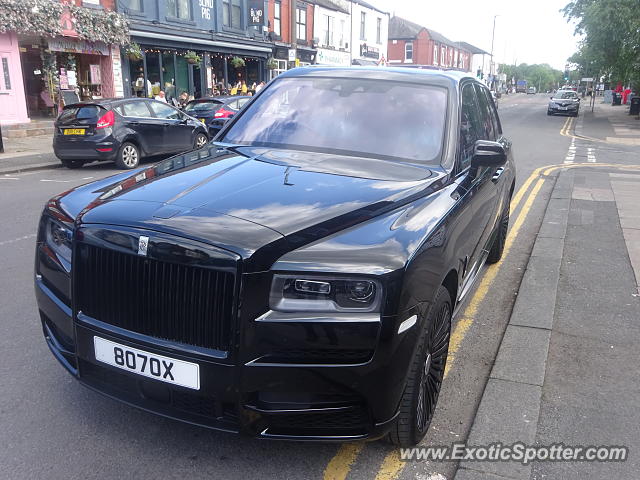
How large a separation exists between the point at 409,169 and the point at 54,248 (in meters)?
2.01

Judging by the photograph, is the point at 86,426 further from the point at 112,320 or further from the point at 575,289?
the point at 575,289

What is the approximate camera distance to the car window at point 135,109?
43.2 feet

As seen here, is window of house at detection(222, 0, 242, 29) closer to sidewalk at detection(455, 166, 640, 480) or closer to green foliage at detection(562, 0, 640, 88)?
green foliage at detection(562, 0, 640, 88)

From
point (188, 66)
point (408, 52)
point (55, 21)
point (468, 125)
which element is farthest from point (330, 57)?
point (468, 125)

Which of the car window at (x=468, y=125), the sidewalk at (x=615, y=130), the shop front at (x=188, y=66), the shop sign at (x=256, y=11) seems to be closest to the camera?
the car window at (x=468, y=125)

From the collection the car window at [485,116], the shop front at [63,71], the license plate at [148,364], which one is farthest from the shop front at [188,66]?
the license plate at [148,364]

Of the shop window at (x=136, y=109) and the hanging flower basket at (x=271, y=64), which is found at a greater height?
the hanging flower basket at (x=271, y=64)

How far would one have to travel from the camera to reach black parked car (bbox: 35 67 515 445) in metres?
2.25

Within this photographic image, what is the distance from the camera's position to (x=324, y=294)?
229 centimetres

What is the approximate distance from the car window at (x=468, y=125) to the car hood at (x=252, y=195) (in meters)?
0.53

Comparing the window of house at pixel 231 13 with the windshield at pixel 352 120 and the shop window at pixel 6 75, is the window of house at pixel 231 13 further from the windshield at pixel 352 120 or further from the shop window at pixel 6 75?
the windshield at pixel 352 120

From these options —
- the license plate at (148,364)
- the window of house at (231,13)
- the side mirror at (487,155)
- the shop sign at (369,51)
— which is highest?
the window of house at (231,13)

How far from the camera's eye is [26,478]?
2.58m

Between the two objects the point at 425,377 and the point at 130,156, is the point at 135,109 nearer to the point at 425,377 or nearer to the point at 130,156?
the point at 130,156
